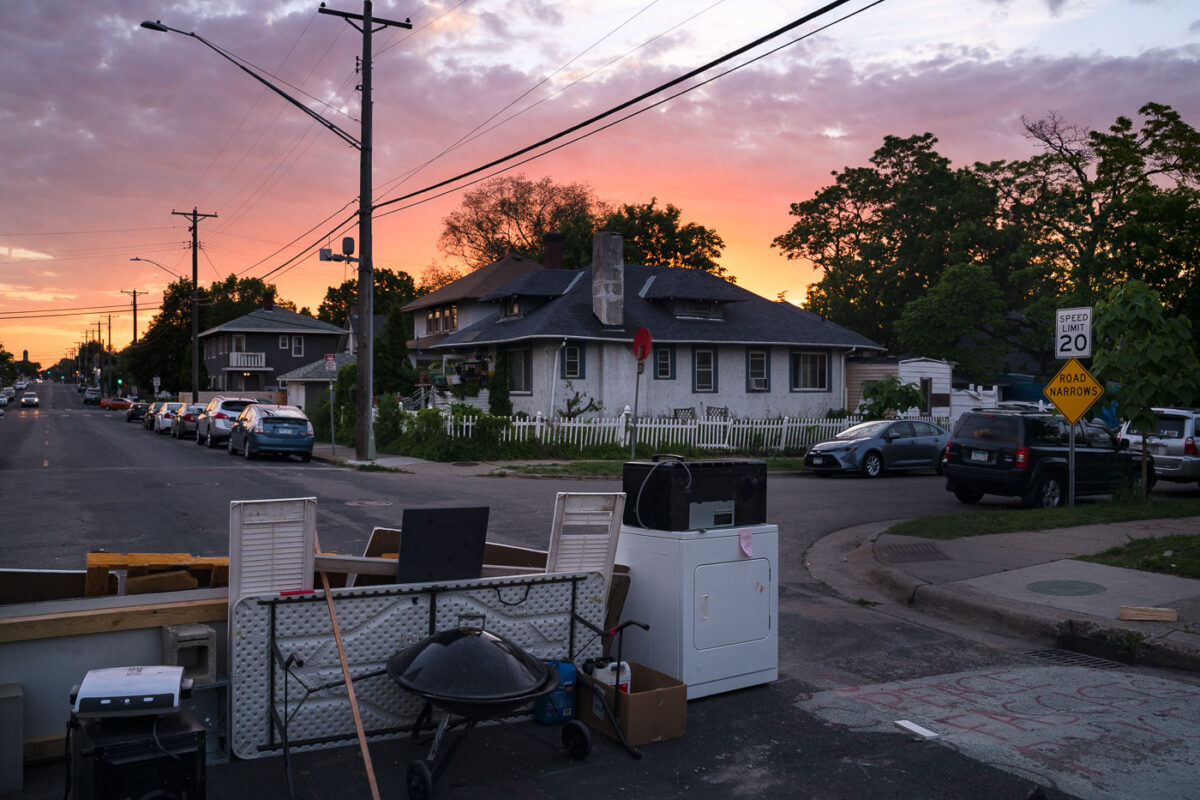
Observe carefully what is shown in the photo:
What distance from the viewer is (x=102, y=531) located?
1255 cm

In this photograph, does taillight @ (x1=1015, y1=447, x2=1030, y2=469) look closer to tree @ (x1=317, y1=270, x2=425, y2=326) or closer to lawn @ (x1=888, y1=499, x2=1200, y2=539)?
lawn @ (x1=888, y1=499, x2=1200, y2=539)

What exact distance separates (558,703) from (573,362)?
26925 millimetres

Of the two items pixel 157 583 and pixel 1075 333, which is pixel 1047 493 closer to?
pixel 1075 333

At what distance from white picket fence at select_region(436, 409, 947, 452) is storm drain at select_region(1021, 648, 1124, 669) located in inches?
→ 785

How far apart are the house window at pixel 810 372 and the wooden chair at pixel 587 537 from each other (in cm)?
3127

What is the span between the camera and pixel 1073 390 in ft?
46.3

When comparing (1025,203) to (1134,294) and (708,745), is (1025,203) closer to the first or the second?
Answer: (1134,294)

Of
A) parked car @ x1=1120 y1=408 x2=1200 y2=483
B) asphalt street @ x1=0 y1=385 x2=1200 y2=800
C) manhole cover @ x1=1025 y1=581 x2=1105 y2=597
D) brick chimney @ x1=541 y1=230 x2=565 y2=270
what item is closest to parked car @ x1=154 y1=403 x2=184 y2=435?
brick chimney @ x1=541 y1=230 x2=565 y2=270

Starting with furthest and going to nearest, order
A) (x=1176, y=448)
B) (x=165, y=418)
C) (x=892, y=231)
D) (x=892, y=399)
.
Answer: (x=892, y=231)
(x=165, y=418)
(x=892, y=399)
(x=1176, y=448)

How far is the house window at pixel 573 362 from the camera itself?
3219 cm

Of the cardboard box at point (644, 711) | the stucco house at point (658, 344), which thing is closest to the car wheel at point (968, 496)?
the cardboard box at point (644, 711)

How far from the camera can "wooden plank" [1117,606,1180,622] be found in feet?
26.0

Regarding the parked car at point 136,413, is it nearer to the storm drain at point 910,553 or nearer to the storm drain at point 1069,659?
the storm drain at point 910,553


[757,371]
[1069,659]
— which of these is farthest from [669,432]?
[1069,659]
